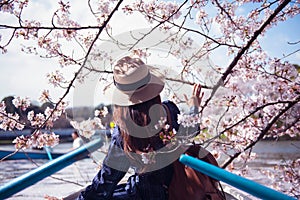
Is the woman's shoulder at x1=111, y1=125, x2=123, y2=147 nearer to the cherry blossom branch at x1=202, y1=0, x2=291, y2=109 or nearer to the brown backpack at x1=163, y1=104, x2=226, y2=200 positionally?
the brown backpack at x1=163, y1=104, x2=226, y2=200

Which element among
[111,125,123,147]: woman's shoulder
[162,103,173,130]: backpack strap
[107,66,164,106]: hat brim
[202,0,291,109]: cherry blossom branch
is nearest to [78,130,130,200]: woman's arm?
[111,125,123,147]: woman's shoulder

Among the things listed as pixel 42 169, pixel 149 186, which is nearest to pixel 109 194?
pixel 149 186

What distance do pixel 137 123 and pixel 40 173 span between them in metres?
0.44

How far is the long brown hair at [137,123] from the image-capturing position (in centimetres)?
141

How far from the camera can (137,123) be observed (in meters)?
1.41

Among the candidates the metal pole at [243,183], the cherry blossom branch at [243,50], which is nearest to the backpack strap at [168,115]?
the metal pole at [243,183]

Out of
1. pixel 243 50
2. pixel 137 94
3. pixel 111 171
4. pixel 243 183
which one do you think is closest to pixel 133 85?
pixel 137 94

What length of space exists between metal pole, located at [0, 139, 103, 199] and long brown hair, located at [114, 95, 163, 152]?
0.43 feet

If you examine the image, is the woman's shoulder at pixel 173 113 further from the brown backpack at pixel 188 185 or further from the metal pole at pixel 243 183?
the metal pole at pixel 243 183

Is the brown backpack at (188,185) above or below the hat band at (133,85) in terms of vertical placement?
below

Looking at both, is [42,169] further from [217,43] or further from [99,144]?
[217,43]

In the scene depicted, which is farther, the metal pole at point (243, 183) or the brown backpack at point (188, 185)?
the brown backpack at point (188, 185)

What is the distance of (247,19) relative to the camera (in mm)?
2578

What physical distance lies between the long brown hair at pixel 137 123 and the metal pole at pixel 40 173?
132 millimetres
